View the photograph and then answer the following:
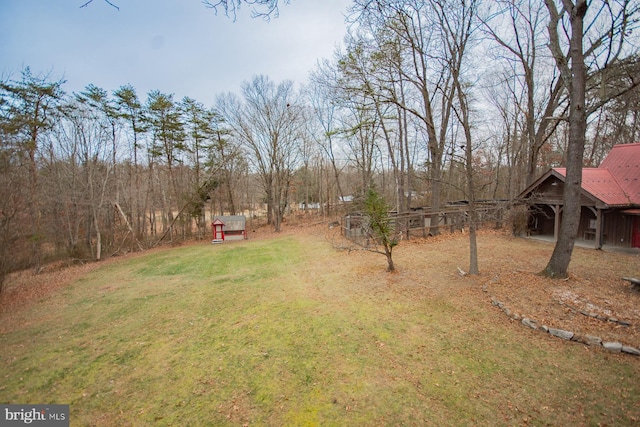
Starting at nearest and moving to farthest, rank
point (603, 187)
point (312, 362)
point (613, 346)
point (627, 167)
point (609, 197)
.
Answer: point (613, 346) < point (312, 362) < point (609, 197) < point (603, 187) < point (627, 167)

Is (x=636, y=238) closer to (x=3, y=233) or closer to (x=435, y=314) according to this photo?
(x=435, y=314)

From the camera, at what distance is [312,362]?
175 inches

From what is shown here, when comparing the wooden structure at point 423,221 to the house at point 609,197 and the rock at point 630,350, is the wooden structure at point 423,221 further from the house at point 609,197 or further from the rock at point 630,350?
the rock at point 630,350

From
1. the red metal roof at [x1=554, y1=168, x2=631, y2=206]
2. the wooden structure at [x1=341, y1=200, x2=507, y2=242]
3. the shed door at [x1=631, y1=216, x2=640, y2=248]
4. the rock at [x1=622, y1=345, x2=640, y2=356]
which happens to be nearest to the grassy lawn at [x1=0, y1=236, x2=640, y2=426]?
the rock at [x1=622, y1=345, x2=640, y2=356]

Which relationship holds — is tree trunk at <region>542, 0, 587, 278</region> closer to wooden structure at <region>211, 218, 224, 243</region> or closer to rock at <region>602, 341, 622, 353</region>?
rock at <region>602, 341, 622, 353</region>

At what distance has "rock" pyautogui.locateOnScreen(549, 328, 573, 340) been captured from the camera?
4527 millimetres

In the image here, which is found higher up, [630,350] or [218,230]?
[218,230]

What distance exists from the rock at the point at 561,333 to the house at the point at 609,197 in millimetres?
7359

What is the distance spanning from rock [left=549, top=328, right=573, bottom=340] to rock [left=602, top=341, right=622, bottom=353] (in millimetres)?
398

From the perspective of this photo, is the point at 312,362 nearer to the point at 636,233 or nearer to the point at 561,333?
the point at 561,333

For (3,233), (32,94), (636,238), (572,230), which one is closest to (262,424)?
(572,230)

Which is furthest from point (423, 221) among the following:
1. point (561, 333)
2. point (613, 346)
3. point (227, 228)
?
point (227, 228)

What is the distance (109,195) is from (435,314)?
2014 centimetres

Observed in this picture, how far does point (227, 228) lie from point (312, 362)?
1659cm
